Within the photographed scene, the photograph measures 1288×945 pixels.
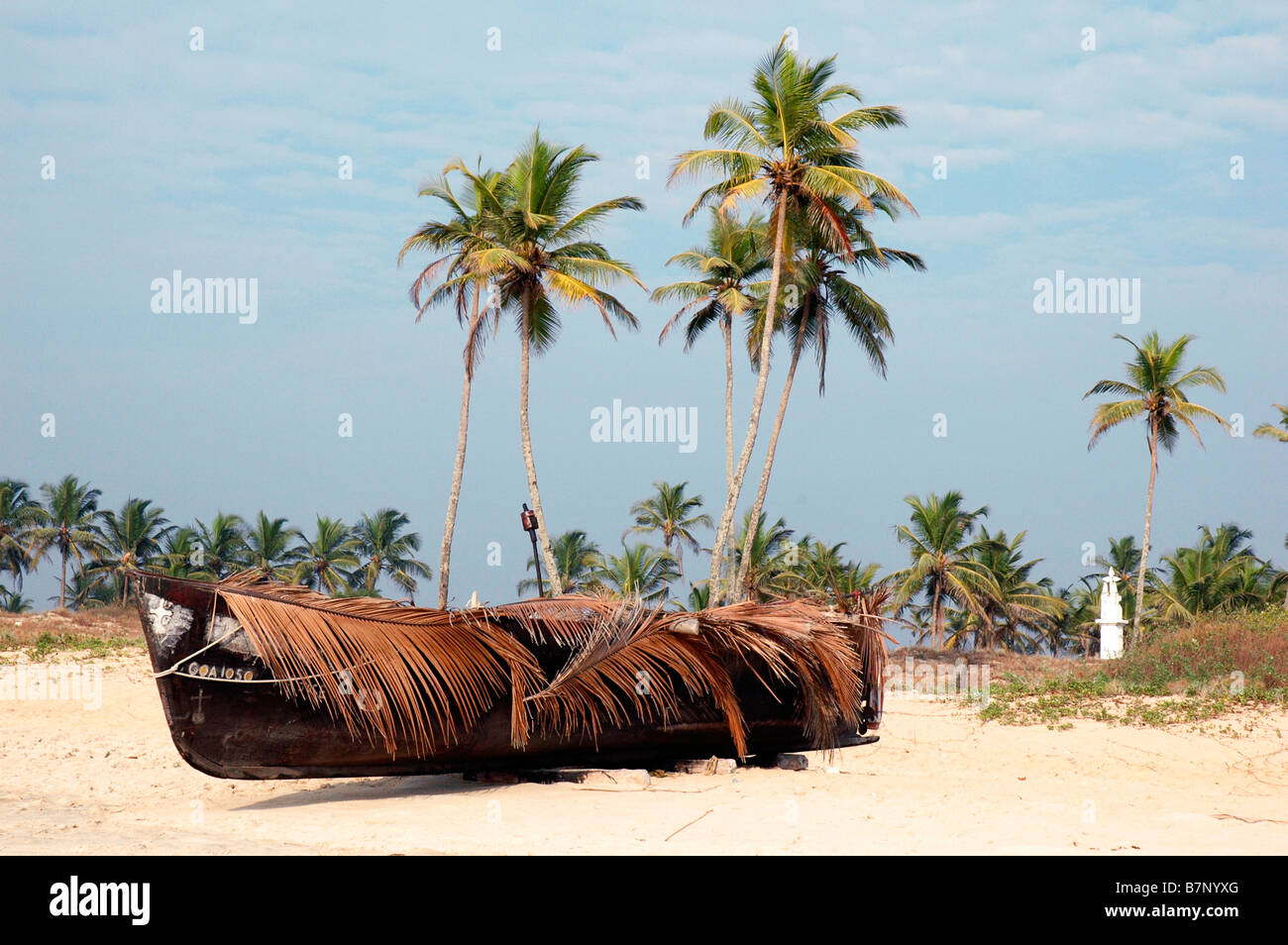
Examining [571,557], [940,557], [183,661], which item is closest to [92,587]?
[571,557]

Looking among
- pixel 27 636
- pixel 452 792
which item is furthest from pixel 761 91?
pixel 27 636

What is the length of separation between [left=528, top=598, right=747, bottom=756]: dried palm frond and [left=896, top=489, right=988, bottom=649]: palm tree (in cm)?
2098

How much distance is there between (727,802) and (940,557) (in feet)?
74.4

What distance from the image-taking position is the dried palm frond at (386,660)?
Answer: 322 inches

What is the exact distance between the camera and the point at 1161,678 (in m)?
15.1

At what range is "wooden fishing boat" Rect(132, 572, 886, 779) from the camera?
26.6 ft

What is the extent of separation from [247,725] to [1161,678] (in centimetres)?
1252

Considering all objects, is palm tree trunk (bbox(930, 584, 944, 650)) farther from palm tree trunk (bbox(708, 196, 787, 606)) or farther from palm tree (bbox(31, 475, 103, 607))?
palm tree (bbox(31, 475, 103, 607))

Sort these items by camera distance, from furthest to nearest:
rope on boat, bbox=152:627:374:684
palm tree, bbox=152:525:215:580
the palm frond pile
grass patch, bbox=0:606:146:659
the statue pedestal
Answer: palm tree, bbox=152:525:215:580, the statue pedestal, grass patch, bbox=0:606:146:659, the palm frond pile, rope on boat, bbox=152:627:374:684

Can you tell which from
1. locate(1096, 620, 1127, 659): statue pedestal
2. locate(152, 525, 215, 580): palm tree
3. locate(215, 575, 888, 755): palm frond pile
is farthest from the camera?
locate(152, 525, 215, 580): palm tree

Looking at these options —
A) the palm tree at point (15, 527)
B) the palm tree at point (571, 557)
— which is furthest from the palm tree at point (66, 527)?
the palm tree at point (571, 557)

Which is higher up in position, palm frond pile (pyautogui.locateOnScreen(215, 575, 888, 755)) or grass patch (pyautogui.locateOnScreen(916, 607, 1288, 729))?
palm frond pile (pyautogui.locateOnScreen(215, 575, 888, 755))

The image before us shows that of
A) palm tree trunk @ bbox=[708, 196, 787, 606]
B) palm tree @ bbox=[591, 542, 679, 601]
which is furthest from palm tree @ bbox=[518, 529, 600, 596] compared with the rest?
palm tree trunk @ bbox=[708, 196, 787, 606]
